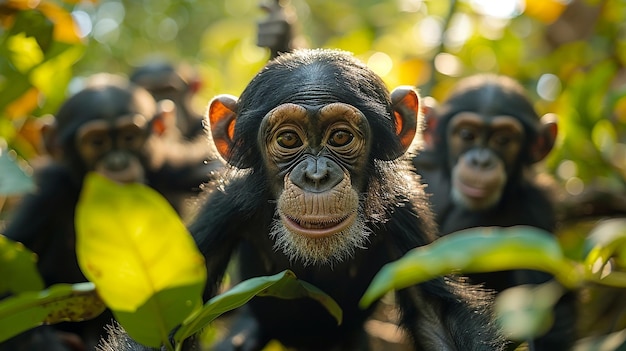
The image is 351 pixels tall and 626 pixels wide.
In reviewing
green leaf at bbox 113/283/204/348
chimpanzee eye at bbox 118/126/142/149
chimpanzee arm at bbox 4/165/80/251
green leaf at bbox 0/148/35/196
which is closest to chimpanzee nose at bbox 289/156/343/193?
green leaf at bbox 113/283/204/348

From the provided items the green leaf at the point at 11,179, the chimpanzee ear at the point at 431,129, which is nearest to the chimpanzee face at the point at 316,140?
the green leaf at the point at 11,179

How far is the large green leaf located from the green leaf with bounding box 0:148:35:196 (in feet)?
6.15

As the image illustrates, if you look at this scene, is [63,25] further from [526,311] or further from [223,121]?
[526,311]

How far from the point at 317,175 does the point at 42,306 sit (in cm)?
153

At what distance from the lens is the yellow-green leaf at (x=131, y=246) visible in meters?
2.74

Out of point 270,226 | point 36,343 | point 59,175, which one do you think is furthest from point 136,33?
point 270,226

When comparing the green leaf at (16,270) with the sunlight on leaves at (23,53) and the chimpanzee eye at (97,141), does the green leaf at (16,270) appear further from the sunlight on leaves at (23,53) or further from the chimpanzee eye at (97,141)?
the chimpanzee eye at (97,141)

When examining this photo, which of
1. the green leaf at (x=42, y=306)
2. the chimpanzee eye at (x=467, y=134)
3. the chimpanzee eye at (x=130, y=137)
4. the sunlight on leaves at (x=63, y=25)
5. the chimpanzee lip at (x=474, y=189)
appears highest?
the chimpanzee eye at (x=467, y=134)

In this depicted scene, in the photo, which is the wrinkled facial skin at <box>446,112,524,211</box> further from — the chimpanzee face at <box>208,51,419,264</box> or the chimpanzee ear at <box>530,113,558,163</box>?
the chimpanzee face at <box>208,51,419,264</box>

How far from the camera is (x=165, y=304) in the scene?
3.09m

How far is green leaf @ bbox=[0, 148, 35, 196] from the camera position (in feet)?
15.4

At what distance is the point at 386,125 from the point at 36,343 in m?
3.51

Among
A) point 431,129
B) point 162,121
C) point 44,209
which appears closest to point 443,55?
point 431,129

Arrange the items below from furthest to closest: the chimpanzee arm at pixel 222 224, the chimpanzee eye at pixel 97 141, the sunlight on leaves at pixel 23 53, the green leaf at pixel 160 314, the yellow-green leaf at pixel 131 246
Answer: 1. the chimpanzee eye at pixel 97 141
2. the sunlight on leaves at pixel 23 53
3. the chimpanzee arm at pixel 222 224
4. the green leaf at pixel 160 314
5. the yellow-green leaf at pixel 131 246
